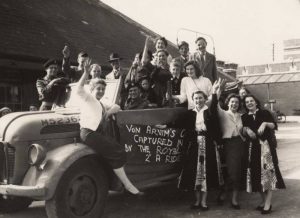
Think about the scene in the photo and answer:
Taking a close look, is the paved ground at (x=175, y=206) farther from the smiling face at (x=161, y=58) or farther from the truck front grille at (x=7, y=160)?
the smiling face at (x=161, y=58)

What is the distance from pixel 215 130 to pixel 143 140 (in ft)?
3.75

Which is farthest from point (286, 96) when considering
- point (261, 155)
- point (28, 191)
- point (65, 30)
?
point (28, 191)

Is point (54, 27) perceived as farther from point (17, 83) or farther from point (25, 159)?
point (25, 159)

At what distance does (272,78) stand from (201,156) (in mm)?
43596

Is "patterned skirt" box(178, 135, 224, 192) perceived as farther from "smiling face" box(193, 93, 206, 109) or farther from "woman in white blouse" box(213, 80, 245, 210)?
"smiling face" box(193, 93, 206, 109)

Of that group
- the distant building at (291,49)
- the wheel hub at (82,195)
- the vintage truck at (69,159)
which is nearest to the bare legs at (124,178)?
the vintage truck at (69,159)

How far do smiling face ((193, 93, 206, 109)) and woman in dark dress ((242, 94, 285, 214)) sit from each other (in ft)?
2.05

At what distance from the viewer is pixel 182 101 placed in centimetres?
647

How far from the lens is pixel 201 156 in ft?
19.3

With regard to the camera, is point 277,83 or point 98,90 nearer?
point 98,90

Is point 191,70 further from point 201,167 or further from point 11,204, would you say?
point 11,204

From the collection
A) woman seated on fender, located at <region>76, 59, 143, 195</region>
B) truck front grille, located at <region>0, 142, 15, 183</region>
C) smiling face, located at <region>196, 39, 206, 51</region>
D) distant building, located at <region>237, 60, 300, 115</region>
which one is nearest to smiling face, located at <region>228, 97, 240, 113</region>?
smiling face, located at <region>196, 39, 206, 51</region>

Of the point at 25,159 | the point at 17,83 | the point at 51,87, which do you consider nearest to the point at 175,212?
the point at 25,159

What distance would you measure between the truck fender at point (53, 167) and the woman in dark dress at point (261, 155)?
230 centimetres
